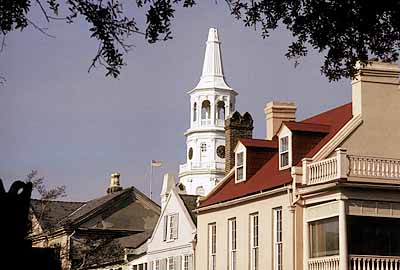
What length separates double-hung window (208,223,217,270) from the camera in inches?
1558

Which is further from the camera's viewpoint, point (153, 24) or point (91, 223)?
point (91, 223)

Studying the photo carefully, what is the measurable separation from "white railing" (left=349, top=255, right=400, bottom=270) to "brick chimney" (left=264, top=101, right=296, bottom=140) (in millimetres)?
11373

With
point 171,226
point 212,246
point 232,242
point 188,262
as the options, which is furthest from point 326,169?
point 171,226

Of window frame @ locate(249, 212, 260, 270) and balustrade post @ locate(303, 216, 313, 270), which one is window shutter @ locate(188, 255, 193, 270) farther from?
balustrade post @ locate(303, 216, 313, 270)

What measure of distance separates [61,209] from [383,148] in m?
40.5

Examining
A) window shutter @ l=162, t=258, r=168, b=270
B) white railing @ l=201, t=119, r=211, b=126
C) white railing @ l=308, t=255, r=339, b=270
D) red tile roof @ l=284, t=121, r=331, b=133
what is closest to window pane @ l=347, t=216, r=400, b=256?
white railing @ l=308, t=255, r=339, b=270

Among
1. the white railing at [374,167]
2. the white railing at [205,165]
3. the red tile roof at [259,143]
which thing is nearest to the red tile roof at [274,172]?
the red tile roof at [259,143]

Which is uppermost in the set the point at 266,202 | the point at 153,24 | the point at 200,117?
the point at 200,117

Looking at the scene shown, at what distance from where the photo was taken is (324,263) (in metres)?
31.7

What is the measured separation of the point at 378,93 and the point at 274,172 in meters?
5.22

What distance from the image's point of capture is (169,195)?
44.1 metres

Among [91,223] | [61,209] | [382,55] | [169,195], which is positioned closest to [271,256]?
[169,195]

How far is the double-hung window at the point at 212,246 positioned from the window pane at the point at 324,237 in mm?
7493

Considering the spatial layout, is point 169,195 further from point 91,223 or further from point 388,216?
point 91,223
